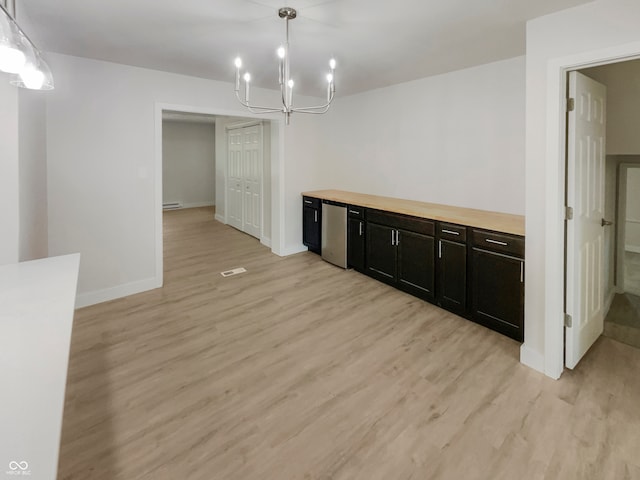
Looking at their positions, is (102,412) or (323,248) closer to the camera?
(102,412)

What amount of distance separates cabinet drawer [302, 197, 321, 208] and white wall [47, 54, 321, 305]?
70.6 inches

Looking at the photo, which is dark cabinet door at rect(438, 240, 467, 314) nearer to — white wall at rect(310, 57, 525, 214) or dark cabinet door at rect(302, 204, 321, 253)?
white wall at rect(310, 57, 525, 214)

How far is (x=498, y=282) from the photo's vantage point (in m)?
2.79

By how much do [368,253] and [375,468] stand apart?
278cm

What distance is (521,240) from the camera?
260 centimetres

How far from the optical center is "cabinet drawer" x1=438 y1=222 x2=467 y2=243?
3064mm

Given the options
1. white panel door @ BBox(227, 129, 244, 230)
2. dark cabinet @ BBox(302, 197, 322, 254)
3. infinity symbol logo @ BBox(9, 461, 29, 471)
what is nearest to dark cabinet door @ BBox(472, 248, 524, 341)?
dark cabinet @ BBox(302, 197, 322, 254)

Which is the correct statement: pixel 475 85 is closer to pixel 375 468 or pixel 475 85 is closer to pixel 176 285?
pixel 375 468

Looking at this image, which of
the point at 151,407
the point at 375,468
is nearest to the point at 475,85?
the point at 375,468

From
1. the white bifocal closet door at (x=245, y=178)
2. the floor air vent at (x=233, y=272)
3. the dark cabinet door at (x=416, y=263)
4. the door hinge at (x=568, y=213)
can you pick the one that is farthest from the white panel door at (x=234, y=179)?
the door hinge at (x=568, y=213)

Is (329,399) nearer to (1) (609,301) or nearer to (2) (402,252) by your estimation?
(2) (402,252)

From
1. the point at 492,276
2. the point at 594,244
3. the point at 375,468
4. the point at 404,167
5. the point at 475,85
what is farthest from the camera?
the point at 404,167

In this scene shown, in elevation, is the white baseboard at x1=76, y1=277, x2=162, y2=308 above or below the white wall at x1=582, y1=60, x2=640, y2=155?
below

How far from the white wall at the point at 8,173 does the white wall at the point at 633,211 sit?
17.4 feet
